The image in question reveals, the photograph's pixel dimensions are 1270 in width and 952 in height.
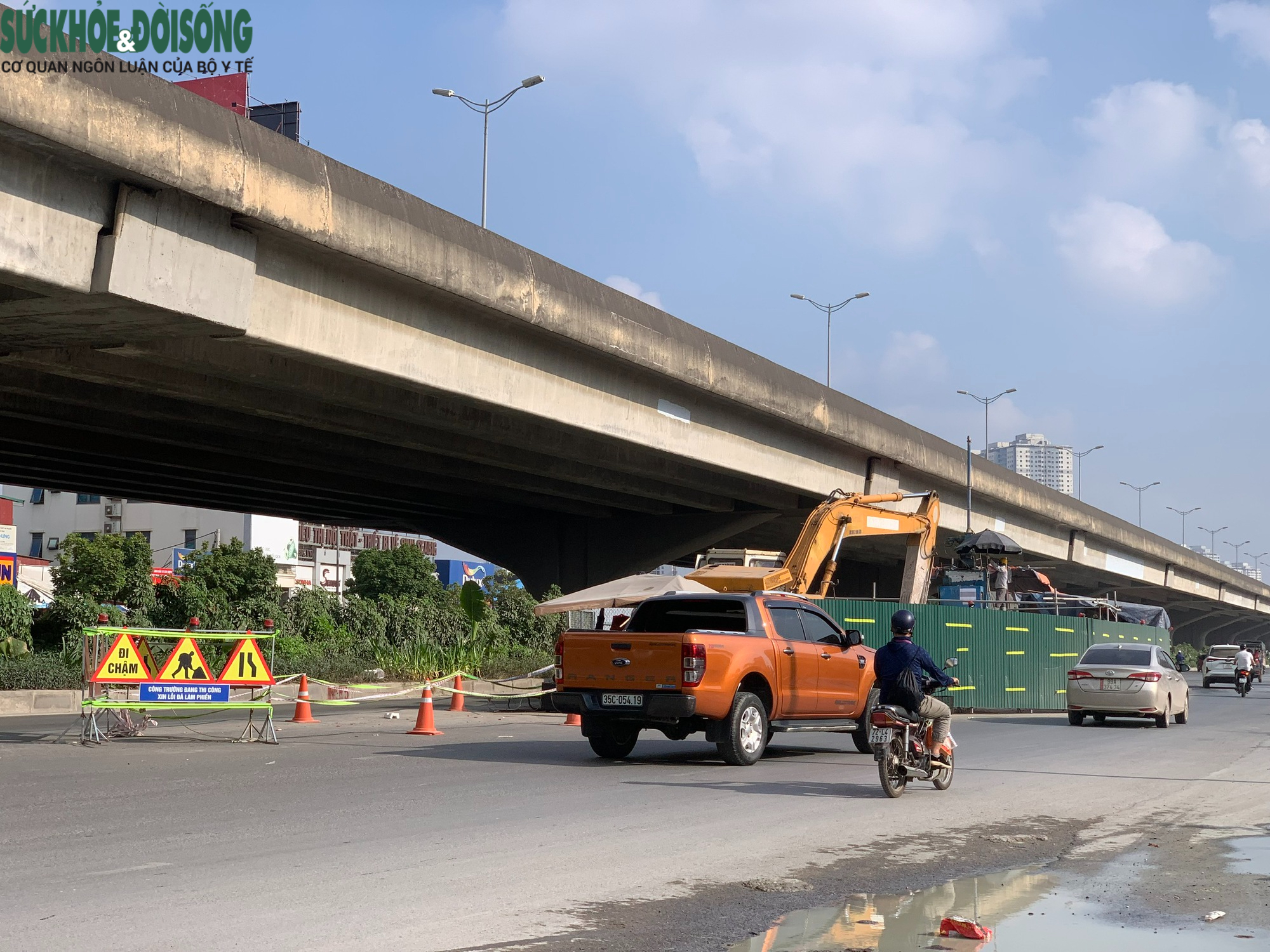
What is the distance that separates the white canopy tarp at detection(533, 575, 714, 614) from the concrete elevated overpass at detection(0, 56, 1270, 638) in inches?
116

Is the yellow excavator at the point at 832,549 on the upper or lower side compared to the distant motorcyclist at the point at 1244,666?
upper

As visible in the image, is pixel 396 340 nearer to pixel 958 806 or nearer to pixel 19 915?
pixel 958 806

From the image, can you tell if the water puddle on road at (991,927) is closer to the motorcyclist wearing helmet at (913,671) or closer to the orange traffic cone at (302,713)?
the motorcyclist wearing helmet at (913,671)

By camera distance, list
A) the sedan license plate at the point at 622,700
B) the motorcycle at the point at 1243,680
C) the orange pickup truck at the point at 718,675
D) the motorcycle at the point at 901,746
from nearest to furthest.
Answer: the motorcycle at the point at 901,746
the orange pickup truck at the point at 718,675
the sedan license plate at the point at 622,700
the motorcycle at the point at 1243,680

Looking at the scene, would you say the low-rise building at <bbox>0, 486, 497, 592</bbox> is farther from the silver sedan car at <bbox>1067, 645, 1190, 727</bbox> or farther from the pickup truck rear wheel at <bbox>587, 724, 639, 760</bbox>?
the pickup truck rear wheel at <bbox>587, 724, 639, 760</bbox>

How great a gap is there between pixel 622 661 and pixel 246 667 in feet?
17.2

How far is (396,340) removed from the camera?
64.2 feet

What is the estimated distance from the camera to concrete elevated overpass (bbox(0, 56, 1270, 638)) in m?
14.5

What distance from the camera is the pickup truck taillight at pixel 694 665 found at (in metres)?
14.1

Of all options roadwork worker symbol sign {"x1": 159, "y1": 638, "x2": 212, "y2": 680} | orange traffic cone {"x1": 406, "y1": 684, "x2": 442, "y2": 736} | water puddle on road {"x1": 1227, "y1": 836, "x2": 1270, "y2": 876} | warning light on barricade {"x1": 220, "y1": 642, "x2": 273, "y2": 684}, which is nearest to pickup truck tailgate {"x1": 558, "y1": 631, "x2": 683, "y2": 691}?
orange traffic cone {"x1": 406, "y1": 684, "x2": 442, "y2": 736}

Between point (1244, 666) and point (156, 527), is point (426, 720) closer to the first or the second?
point (1244, 666)

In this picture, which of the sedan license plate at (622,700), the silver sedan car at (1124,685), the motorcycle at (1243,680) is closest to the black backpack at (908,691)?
the sedan license plate at (622,700)

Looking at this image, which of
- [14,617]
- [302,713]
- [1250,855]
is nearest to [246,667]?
[302,713]

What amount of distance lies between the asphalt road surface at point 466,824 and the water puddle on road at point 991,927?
43cm
